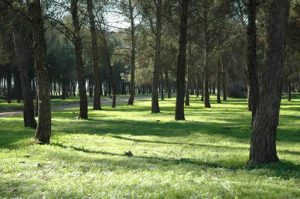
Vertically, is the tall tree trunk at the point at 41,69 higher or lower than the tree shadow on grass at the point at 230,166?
higher

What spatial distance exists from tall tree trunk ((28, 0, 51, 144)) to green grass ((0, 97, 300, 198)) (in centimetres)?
61

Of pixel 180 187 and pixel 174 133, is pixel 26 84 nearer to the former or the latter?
pixel 174 133

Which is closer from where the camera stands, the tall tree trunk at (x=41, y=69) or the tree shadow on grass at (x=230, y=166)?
the tree shadow on grass at (x=230, y=166)

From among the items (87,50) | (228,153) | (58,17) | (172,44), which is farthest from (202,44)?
(228,153)

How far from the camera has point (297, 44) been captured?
38969 millimetres

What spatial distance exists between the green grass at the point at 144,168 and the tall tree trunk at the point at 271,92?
0.55 metres

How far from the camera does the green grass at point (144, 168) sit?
27.8ft

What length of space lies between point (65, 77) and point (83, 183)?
8235cm

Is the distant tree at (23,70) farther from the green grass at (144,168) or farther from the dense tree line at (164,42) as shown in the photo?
the green grass at (144,168)

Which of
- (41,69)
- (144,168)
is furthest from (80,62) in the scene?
(144,168)

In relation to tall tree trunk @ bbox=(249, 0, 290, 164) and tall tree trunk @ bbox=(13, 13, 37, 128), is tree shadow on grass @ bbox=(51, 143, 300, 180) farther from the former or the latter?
tall tree trunk @ bbox=(13, 13, 37, 128)

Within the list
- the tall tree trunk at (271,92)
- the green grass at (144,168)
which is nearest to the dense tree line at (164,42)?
the tall tree trunk at (271,92)

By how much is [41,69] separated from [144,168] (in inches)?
309

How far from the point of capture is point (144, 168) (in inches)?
451
